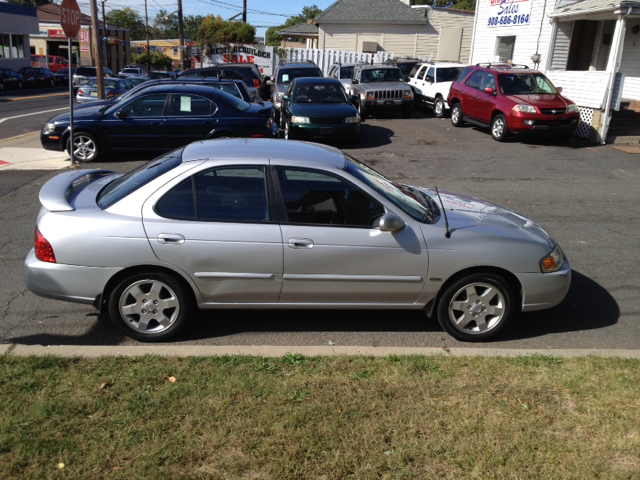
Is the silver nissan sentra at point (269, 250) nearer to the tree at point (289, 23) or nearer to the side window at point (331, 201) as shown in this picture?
the side window at point (331, 201)

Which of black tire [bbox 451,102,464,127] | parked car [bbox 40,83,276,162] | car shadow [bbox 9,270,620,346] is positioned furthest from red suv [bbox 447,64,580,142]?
car shadow [bbox 9,270,620,346]

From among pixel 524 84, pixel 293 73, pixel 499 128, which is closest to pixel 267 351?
pixel 499 128

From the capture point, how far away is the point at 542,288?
16.5 ft

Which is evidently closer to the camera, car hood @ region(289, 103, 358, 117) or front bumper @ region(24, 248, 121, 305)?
front bumper @ region(24, 248, 121, 305)

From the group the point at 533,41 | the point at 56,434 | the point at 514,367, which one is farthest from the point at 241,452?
the point at 533,41

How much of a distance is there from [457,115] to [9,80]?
31.7 meters

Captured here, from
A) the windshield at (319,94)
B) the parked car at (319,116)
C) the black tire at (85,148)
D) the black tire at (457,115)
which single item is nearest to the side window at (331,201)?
the black tire at (85,148)

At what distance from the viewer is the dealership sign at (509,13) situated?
20.7 metres

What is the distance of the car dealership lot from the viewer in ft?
16.9

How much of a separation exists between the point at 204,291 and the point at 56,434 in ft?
5.62

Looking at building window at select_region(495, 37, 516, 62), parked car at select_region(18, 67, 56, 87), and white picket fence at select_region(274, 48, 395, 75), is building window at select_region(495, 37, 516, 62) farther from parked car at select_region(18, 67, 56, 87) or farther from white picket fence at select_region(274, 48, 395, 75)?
parked car at select_region(18, 67, 56, 87)

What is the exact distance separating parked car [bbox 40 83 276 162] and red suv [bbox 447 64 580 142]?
663 centimetres

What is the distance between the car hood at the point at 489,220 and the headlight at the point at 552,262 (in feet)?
0.25

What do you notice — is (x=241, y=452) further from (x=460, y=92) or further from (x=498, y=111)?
(x=460, y=92)
